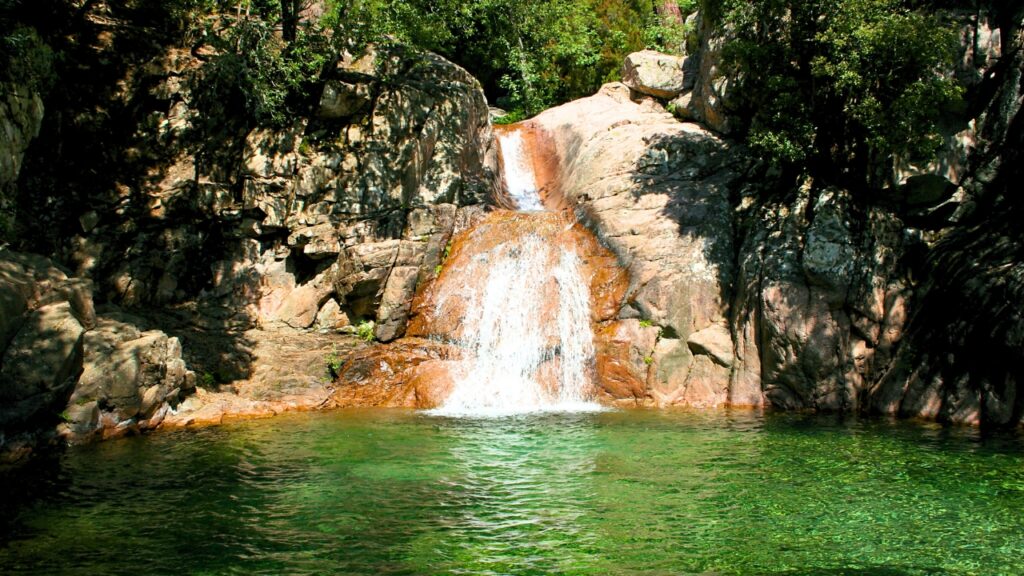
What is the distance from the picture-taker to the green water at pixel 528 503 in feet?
21.8

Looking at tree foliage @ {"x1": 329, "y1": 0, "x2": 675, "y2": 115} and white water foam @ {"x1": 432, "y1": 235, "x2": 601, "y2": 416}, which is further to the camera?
tree foliage @ {"x1": 329, "y1": 0, "x2": 675, "y2": 115}

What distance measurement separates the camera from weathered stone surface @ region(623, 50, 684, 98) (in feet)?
83.8

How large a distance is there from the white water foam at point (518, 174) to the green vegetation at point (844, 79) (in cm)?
838

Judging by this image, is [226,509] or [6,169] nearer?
[226,509]

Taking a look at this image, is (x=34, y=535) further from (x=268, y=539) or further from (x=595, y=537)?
(x=595, y=537)

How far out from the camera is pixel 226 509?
27.2 feet

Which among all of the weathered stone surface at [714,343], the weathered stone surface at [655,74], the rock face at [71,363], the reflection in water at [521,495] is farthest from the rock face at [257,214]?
the weathered stone surface at [714,343]

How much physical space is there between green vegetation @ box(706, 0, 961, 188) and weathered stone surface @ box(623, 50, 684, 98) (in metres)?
5.96

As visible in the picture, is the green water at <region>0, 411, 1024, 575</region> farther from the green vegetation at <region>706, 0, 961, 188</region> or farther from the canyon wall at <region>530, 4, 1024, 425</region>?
the green vegetation at <region>706, 0, 961, 188</region>

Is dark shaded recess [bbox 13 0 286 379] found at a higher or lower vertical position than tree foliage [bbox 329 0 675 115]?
lower

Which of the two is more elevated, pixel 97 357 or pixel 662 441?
pixel 97 357

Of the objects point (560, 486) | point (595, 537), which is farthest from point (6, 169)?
point (595, 537)

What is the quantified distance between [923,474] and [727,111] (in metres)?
14.7

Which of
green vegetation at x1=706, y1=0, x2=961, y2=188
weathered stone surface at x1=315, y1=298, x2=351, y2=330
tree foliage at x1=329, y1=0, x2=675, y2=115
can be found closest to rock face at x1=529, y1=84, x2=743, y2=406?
green vegetation at x1=706, y1=0, x2=961, y2=188
